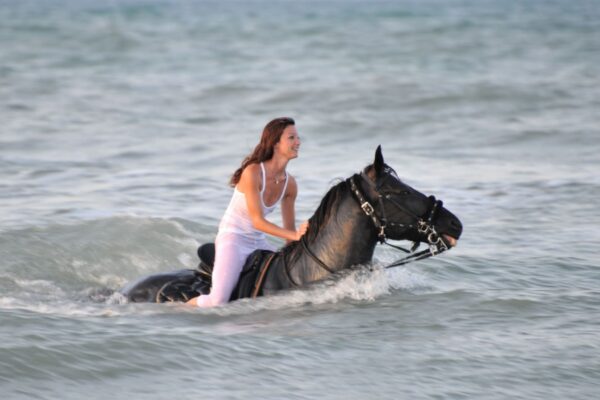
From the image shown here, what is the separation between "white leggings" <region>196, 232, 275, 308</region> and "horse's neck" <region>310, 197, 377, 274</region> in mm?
528

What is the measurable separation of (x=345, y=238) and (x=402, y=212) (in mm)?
420

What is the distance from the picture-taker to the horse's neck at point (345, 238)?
746 cm

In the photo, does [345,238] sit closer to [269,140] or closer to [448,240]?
[448,240]

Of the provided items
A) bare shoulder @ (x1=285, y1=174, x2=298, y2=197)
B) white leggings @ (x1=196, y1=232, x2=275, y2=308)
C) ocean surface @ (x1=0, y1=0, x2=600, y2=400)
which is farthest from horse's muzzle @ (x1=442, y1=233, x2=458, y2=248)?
white leggings @ (x1=196, y1=232, x2=275, y2=308)

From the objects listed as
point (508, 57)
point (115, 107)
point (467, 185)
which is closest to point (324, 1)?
point (508, 57)

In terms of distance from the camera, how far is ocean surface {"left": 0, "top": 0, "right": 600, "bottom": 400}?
6.86 m

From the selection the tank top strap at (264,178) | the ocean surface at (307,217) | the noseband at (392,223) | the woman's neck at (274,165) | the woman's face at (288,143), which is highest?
the woman's face at (288,143)

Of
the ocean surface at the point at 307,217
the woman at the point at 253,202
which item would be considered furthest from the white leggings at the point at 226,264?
the ocean surface at the point at 307,217

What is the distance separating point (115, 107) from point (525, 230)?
41.3ft

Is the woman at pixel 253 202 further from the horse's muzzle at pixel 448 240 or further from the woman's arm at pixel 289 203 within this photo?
the horse's muzzle at pixel 448 240

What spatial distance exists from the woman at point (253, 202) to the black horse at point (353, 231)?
11 centimetres

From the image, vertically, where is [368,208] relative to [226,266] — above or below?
above

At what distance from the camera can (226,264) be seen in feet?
25.3

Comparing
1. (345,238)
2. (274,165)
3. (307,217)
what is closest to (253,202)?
(274,165)
